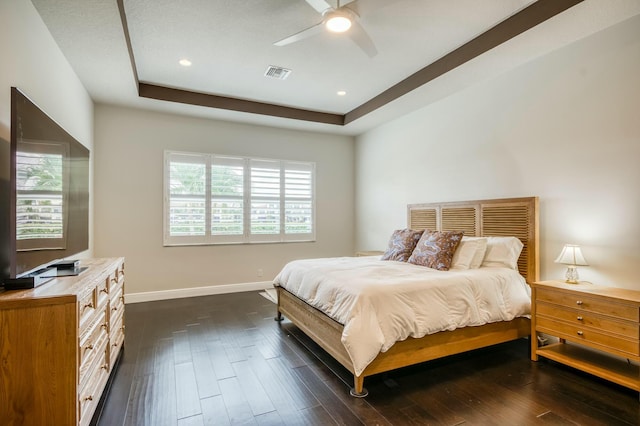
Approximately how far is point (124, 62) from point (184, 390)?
3.17 meters

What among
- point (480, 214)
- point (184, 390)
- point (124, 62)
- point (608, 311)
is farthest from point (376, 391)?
point (124, 62)

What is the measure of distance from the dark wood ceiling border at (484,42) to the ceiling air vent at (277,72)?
4.80 ft

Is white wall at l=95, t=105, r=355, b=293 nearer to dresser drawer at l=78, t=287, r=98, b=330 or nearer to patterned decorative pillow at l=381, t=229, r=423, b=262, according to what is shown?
patterned decorative pillow at l=381, t=229, r=423, b=262

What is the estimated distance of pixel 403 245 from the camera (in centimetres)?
394

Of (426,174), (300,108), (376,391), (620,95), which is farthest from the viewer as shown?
(300,108)

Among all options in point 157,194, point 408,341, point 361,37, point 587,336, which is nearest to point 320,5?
point 361,37

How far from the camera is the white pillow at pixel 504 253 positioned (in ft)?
10.8

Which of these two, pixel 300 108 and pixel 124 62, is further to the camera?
pixel 300 108

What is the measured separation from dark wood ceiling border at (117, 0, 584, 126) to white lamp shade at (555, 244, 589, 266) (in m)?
1.90

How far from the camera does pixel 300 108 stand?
17.6 ft

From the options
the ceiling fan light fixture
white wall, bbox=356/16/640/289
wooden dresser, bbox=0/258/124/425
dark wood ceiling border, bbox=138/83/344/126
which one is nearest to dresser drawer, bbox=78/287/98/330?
Answer: wooden dresser, bbox=0/258/124/425

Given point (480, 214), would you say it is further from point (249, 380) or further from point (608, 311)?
point (249, 380)

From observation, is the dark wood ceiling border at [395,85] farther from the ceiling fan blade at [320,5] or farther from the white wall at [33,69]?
the ceiling fan blade at [320,5]

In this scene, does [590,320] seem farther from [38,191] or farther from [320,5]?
[38,191]
